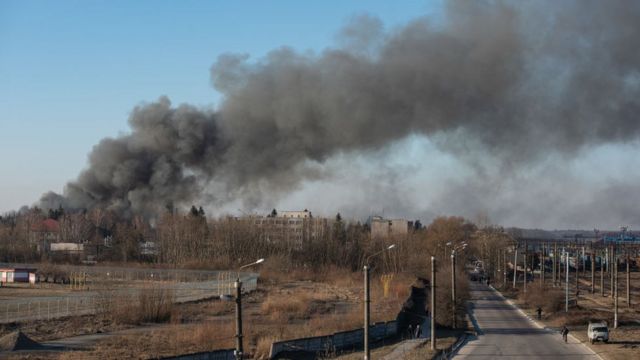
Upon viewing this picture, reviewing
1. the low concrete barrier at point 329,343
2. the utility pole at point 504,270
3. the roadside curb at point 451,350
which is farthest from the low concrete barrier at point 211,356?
the utility pole at point 504,270

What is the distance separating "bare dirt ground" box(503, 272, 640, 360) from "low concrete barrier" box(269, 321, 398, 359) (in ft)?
23.7

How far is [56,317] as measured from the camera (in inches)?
1148

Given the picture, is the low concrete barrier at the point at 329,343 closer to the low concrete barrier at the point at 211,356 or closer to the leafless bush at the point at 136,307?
the low concrete barrier at the point at 211,356

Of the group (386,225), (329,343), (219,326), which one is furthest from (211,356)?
(386,225)

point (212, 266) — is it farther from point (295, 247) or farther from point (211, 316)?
point (211, 316)

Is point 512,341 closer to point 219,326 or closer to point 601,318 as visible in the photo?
point 219,326

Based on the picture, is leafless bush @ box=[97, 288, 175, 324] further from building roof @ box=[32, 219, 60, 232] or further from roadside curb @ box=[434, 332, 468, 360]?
building roof @ box=[32, 219, 60, 232]

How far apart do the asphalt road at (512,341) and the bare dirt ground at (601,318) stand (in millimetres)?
759

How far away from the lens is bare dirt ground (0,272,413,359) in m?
21.4

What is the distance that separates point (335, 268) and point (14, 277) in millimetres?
24442

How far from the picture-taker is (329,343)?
73.8 feet

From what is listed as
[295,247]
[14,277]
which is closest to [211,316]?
[14,277]

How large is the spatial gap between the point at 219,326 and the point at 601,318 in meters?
20.3

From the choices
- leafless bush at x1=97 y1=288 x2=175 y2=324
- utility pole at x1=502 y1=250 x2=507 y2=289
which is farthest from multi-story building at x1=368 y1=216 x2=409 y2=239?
leafless bush at x1=97 y1=288 x2=175 y2=324
